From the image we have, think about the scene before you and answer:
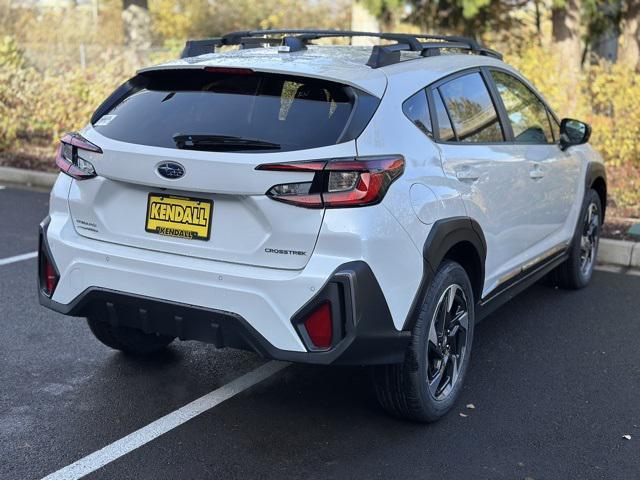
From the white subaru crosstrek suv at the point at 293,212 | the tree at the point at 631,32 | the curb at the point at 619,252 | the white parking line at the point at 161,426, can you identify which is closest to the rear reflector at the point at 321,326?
the white subaru crosstrek suv at the point at 293,212

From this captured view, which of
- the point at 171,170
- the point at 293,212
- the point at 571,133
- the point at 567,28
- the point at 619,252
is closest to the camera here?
the point at 293,212

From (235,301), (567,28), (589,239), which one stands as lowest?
(589,239)

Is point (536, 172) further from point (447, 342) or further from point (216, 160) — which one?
point (216, 160)

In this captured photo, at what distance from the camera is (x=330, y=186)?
10.8 ft

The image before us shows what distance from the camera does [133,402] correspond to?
4098 millimetres

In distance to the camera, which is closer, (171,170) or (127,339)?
(171,170)

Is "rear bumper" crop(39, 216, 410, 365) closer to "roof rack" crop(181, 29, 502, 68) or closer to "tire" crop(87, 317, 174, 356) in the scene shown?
"tire" crop(87, 317, 174, 356)

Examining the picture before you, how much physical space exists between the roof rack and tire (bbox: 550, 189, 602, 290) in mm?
1531

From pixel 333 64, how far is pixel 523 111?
183 cm

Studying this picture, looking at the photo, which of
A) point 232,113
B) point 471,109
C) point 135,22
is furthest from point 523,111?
point 135,22

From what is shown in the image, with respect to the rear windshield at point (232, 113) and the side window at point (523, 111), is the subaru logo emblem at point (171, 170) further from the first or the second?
the side window at point (523, 111)

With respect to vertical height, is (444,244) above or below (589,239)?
above

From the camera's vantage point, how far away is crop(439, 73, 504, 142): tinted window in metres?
4.20

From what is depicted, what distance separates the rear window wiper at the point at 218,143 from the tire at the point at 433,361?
3.26 feet
